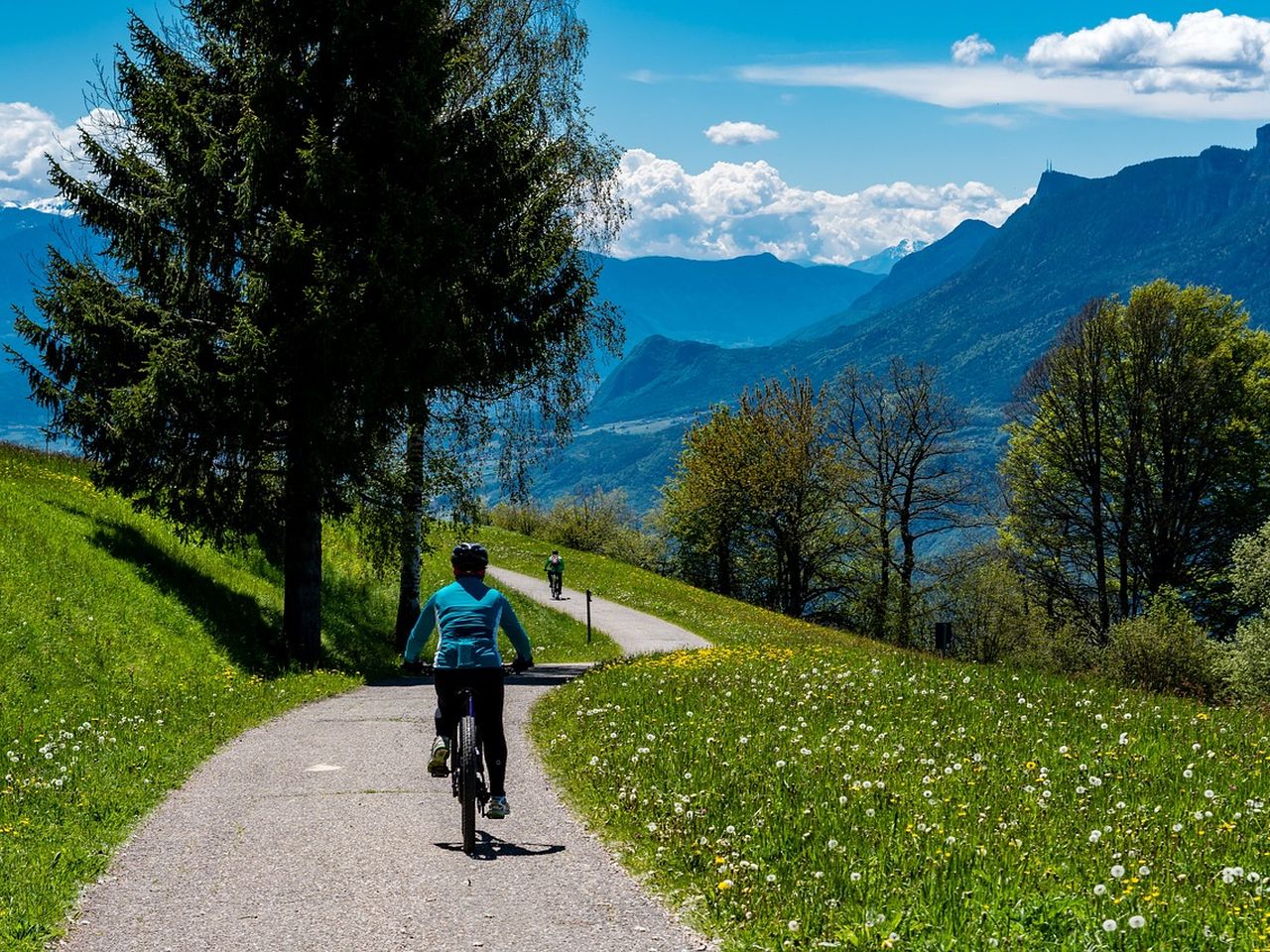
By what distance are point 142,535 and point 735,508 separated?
38645 mm

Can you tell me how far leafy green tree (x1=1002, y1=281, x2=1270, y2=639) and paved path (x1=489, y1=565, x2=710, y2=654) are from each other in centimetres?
1688

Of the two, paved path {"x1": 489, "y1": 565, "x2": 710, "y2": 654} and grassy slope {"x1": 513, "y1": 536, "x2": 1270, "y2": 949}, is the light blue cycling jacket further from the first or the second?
paved path {"x1": 489, "y1": 565, "x2": 710, "y2": 654}

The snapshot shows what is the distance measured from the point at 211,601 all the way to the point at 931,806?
16706 millimetres

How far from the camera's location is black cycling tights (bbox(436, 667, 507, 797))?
857 cm

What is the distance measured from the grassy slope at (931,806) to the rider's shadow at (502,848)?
21.9 inches

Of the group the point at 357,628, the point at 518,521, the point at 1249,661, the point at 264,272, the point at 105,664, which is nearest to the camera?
the point at 105,664

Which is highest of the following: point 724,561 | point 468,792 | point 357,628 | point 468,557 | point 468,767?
point 468,557

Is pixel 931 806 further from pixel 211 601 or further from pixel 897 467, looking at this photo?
pixel 897 467

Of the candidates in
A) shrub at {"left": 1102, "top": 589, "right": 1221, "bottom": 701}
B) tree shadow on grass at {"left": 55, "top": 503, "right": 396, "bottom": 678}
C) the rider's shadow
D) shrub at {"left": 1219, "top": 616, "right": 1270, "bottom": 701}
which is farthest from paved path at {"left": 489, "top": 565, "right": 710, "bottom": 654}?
the rider's shadow

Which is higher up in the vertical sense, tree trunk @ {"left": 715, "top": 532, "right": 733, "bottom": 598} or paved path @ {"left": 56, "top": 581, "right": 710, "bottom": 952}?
paved path @ {"left": 56, "top": 581, "right": 710, "bottom": 952}

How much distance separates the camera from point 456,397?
2334 centimetres

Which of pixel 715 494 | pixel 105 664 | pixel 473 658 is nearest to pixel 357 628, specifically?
pixel 105 664

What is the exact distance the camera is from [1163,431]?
40219mm

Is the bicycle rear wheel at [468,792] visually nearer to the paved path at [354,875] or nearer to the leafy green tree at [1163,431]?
the paved path at [354,875]
